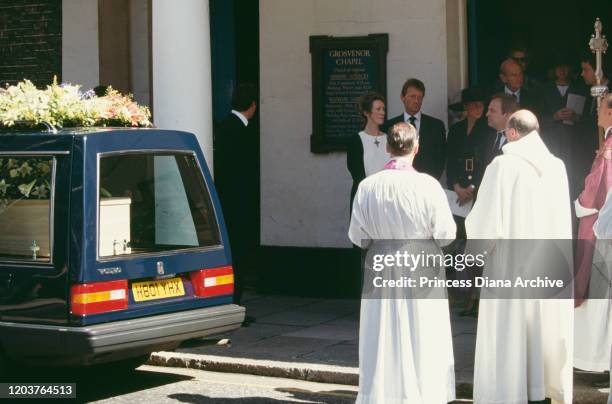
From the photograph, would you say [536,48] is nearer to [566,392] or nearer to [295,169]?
[295,169]

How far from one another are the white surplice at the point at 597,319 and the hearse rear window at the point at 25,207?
12.3 ft

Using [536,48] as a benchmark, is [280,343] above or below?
below

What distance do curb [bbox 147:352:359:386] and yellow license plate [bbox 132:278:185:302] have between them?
1.18 m

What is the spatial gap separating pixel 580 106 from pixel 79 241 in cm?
556

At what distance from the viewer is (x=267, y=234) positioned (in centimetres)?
1293

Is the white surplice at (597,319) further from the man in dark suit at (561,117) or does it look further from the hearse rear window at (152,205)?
the man in dark suit at (561,117)

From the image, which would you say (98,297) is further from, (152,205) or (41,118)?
(41,118)

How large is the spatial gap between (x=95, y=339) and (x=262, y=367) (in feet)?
6.32

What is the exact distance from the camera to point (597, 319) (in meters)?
8.19

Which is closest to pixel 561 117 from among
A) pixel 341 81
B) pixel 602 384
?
pixel 341 81

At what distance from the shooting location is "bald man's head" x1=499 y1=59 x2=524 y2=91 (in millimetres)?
11109

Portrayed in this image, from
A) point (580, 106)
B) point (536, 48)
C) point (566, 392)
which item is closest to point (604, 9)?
point (536, 48)

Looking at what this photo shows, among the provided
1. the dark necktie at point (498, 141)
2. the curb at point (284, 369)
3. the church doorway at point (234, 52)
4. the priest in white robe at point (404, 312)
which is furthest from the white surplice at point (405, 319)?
the church doorway at point (234, 52)

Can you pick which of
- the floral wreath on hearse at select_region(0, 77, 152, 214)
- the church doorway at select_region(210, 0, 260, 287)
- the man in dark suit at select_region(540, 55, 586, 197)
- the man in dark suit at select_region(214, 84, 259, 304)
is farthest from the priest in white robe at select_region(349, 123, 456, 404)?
the church doorway at select_region(210, 0, 260, 287)
